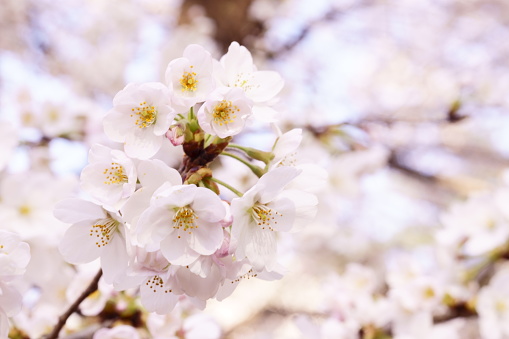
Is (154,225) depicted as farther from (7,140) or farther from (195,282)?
(7,140)

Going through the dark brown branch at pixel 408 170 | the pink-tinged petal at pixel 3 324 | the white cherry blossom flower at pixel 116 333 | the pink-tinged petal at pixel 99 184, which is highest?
the pink-tinged petal at pixel 99 184

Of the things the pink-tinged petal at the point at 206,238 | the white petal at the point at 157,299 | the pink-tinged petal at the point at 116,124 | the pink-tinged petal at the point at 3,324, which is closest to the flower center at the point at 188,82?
the pink-tinged petal at the point at 116,124

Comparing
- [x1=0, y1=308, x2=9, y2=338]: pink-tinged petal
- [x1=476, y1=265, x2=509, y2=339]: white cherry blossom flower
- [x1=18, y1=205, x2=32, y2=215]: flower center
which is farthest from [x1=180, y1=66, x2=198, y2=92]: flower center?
[x1=476, y1=265, x2=509, y2=339]: white cherry blossom flower

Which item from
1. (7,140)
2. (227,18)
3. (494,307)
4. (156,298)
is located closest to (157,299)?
(156,298)

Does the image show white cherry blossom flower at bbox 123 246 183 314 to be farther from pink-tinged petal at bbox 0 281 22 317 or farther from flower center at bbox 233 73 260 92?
flower center at bbox 233 73 260 92

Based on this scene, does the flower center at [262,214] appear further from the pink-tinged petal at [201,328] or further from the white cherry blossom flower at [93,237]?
the pink-tinged petal at [201,328]

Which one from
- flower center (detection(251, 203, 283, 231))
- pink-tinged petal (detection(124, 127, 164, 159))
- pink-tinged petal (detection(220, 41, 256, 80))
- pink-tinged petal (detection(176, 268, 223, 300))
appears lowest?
pink-tinged petal (detection(176, 268, 223, 300))
